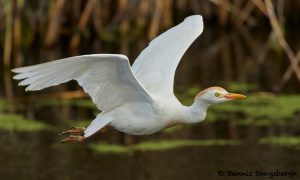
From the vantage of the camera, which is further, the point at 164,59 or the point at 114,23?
the point at 114,23

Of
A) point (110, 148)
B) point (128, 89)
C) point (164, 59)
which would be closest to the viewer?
point (128, 89)

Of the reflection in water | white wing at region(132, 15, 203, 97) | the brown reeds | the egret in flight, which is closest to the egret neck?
the egret in flight

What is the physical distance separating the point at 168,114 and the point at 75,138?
0.74m

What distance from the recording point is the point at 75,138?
23.7ft

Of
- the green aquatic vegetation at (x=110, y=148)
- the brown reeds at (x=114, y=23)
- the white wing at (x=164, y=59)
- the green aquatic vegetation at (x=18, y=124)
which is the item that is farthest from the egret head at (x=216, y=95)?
the brown reeds at (x=114, y=23)

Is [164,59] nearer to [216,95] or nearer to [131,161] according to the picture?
[216,95]

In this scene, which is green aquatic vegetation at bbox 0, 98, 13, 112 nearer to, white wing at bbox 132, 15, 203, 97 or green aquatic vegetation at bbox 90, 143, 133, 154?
green aquatic vegetation at bbox 90, 143, 133, 154

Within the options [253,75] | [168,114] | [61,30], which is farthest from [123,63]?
[61,30]

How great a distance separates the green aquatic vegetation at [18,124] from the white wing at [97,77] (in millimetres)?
3770

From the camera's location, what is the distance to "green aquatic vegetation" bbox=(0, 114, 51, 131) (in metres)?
10.9

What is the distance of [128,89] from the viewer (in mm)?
7062

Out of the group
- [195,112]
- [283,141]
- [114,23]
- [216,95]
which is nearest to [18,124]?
[283,141]

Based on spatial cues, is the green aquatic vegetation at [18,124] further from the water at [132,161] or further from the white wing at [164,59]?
the white wing at [164,59]

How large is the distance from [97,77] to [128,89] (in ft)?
0.93
